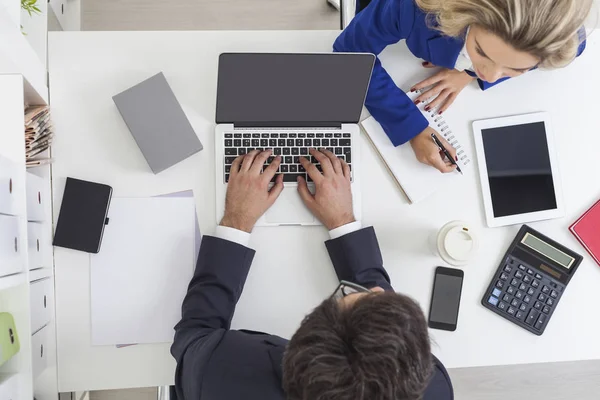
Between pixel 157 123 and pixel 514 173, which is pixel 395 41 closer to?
pixel 514 173

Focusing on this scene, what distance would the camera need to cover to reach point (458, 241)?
1031 mm

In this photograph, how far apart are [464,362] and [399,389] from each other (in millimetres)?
447

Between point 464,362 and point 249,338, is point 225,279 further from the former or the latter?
point 464,362

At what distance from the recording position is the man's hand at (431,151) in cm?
106

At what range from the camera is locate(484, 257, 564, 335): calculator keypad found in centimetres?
107

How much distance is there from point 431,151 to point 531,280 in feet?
1.14

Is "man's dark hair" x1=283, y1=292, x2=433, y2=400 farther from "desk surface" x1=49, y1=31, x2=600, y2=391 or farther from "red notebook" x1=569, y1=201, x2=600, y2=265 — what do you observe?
"red notebook" x1=569, y1=201, x2=600, y2=265

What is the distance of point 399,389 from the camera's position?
683 millimetres

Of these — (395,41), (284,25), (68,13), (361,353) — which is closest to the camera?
(361,353)

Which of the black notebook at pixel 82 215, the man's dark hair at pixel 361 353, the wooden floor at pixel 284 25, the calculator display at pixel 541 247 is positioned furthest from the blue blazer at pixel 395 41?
the wooden floor at pixel 284 25

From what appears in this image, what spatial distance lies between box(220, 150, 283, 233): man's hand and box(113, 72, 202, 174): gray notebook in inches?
3.9

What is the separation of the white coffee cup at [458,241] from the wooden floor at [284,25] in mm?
926

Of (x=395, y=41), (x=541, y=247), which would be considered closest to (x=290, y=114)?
(x=395, y=41)

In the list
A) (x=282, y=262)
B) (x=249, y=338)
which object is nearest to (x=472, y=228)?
(x=282, y=262)
